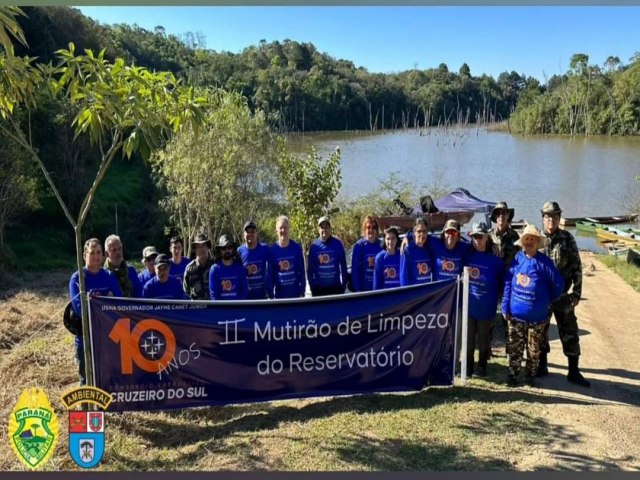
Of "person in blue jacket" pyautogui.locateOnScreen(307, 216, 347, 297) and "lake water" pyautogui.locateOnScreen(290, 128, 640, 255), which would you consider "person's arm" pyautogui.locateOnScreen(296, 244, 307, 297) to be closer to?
"person in blue jacket" pyautogui.locateOnScreen(307, 216, 347, 297)

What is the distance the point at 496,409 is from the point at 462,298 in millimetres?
1091

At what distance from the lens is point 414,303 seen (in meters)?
5.14

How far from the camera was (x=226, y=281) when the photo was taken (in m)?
5.48

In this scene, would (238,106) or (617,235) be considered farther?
(617,235)

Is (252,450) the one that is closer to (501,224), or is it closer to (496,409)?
(496,409)

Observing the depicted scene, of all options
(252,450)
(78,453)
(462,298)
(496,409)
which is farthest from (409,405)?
(78,453)

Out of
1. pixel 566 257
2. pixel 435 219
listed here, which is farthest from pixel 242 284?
pixel 435 219

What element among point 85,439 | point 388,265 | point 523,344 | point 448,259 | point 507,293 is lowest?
point 85,439

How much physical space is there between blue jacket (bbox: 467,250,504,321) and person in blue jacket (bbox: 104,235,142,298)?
350 centimetres

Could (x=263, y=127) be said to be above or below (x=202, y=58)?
below

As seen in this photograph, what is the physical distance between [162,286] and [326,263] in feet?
6.10

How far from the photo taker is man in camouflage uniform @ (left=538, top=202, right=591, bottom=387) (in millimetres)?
5566

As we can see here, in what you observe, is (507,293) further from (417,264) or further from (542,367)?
(542,367)

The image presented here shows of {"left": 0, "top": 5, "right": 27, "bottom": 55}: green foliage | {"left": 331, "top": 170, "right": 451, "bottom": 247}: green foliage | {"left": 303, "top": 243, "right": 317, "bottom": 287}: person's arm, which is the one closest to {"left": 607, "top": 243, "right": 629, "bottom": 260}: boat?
{"left": 331, "top": 170, "right": 451, "bottom": 247}: green foliage
